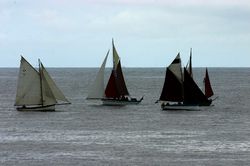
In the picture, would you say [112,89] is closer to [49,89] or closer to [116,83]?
[116,83]

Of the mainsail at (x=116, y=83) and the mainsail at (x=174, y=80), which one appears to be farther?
the mainsail at (x=116, y=83)

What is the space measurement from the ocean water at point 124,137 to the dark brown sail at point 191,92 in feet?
5.75

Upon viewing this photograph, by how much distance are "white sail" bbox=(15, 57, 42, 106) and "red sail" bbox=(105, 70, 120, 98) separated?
13.6 m

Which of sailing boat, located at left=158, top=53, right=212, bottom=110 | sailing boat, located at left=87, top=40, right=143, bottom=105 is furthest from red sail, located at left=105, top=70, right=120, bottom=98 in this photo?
sailing boat, located at left=158, top=53, right=212, bottom=110

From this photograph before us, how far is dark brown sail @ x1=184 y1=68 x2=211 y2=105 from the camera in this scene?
95.6 meters

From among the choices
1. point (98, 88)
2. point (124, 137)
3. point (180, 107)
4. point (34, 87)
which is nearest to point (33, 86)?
point (34, 87)

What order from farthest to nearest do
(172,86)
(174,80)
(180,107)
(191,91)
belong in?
(180,107) → (191,91) → (172,86) → (174,80)

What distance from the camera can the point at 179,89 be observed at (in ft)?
314

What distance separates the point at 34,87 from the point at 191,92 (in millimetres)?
19885

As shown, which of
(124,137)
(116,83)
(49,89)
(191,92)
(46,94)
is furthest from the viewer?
(116,83)

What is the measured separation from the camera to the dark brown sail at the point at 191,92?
9555cm

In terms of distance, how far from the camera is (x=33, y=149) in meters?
58.7

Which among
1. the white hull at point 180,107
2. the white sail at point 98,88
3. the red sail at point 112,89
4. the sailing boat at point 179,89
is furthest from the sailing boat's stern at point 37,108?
the white hull at point 180,107

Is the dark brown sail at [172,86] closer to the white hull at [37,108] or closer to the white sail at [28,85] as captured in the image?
the white hull at [37,108]
